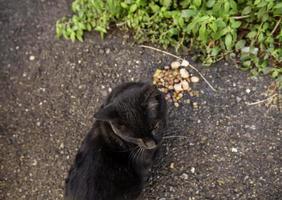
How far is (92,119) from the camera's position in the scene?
2652 mm

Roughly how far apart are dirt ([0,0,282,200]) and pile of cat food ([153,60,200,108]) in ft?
0.15

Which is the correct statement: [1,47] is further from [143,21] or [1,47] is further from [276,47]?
[276,47]

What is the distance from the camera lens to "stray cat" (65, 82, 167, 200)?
6.39 ft

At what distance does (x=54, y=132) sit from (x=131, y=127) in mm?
863

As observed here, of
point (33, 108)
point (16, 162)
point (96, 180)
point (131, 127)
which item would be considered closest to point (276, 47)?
point (131, 127)

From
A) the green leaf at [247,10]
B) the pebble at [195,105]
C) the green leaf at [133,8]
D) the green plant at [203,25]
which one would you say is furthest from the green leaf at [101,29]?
the green leaf at [247,10]

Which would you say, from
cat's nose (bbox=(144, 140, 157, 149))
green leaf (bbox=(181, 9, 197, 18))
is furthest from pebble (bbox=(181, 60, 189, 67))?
cat's nose (bbox=(144, 140, 157, 149))

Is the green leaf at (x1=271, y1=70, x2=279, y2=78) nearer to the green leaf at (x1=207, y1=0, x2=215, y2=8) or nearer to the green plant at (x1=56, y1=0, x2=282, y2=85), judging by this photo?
the green plant at (x1=56, y1=0, x2=282, y2=85)

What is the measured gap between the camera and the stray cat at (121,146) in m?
1.95

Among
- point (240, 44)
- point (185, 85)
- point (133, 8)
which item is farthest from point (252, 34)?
point (133, 8)

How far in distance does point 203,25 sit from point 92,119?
0.92 metres

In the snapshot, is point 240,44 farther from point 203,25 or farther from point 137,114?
point 137,114

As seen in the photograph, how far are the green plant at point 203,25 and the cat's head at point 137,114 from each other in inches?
26.8

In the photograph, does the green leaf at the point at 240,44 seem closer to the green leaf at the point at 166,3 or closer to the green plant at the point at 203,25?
the green plant at the point at 203,25
